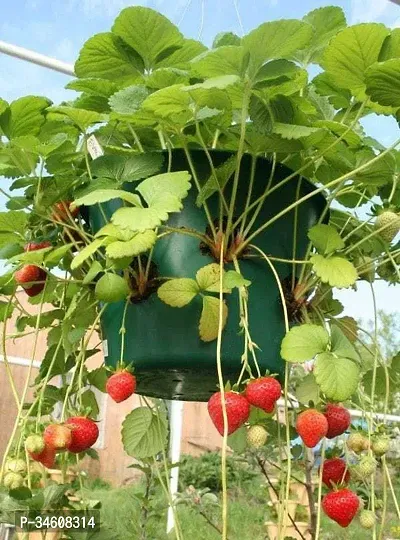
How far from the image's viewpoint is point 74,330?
0.69m

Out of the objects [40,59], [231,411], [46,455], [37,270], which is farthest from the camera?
[40,59]

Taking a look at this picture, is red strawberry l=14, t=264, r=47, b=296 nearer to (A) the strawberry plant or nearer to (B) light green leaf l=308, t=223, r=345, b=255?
(A) the strawberry plant

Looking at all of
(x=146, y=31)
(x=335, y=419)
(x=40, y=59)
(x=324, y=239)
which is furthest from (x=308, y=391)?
(x=40, y=59)

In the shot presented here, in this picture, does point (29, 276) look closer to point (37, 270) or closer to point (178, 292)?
point (37, 270)

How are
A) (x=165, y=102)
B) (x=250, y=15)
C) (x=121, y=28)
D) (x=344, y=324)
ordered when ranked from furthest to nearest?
(x=250, y=15)
(x=344, y=324)
(x=121, y=28)
(x=165, y=102)

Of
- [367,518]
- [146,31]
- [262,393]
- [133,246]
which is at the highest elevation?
[146,31]

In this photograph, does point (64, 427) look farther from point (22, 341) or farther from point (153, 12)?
point (22, 341)

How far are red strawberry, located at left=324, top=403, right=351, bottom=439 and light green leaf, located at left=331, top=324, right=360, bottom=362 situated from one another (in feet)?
0.20

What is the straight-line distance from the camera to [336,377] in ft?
1.62

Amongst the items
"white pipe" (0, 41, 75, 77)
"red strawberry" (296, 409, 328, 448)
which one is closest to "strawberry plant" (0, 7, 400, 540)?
"red strawberry" (296, 409, 328, 448)

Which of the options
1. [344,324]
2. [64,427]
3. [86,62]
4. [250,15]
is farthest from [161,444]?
[250,15]

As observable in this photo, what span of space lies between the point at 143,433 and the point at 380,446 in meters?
0.23

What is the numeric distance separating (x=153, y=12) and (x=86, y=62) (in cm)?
10

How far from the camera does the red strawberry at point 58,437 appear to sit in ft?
1.80
